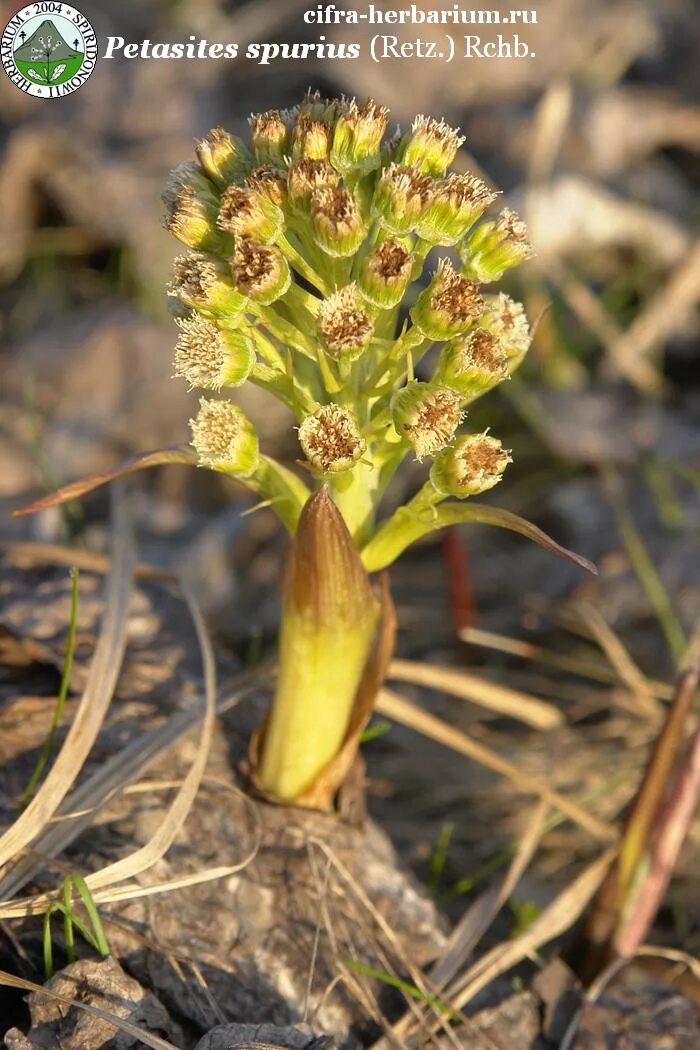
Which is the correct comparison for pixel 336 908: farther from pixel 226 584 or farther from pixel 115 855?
pixel 226 584

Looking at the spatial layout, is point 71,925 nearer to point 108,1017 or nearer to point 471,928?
point 108,1017

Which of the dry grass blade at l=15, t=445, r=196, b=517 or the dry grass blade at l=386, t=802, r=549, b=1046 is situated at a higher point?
the dry grass blade at l=15, t=445, r=196, b=517

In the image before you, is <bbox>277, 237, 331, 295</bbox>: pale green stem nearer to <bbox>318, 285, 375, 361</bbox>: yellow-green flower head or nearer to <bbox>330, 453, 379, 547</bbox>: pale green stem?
<bbox>318, 285, 375, 361</bbox>: yellow-green flower head

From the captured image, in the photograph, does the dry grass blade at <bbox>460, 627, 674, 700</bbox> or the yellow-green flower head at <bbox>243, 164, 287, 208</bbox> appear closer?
the yellow-green flower head at <bbox>243, 164, 287, 208</bbox>

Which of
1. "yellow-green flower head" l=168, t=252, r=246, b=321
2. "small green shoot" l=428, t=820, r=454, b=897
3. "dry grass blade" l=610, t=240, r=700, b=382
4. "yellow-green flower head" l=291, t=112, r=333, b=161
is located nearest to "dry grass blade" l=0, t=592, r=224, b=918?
"small green shoot" l=428, t=820, r=454, b=897

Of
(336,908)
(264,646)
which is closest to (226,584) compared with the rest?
(264,646)
